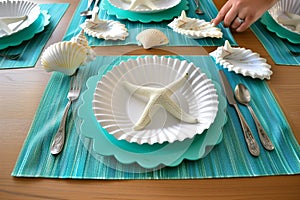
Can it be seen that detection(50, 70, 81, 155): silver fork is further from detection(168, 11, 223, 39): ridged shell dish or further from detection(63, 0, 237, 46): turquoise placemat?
detection(168, 11, 223, 39): ridged shell dish

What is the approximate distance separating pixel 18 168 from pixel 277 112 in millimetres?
486

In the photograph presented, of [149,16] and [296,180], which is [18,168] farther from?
[149,16]

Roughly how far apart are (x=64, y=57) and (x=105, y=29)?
0.22 meters

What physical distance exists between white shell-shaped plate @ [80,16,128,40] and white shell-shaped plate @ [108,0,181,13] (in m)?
0.07

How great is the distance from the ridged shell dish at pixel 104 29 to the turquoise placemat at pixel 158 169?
25 cm

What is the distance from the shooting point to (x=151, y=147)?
0.41 metres

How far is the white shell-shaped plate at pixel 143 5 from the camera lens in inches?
29.1

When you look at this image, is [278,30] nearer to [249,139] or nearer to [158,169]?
[249,139]

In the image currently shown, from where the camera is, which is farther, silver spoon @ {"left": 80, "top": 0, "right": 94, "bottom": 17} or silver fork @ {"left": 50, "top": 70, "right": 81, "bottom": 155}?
silver spoon @ {"left": 80, "top": 0, "right": 94, "bottom": 17}

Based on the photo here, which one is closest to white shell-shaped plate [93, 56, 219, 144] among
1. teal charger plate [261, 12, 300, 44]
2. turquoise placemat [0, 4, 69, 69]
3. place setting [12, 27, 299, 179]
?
place setting [12, 27, 299, 179]

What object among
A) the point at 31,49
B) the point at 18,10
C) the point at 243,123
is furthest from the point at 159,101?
the point at 18,10

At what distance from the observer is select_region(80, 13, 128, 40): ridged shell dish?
2.20 feet

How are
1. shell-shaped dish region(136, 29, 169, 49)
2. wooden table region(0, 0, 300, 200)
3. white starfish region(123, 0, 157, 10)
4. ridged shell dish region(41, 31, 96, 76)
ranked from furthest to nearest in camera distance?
1. white starfish region(123, 0, 157, 10)
2. shell-shaped dish region(136, 29, 169, 49)
3. ridged shell dish region(41, 31, 96, 76)
4. wooden table region(0, 0, 300, 200)

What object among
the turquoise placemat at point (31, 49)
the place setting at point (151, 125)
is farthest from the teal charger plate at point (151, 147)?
the turquoise placemat at point (31, 49)
